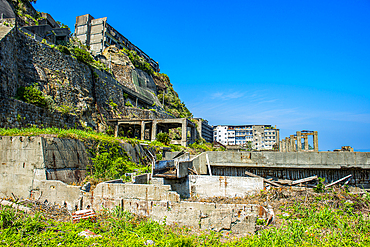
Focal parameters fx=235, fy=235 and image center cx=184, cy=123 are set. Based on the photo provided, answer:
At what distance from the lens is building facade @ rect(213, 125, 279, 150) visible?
84.7m

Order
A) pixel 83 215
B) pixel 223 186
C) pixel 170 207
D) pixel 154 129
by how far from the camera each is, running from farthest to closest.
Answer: pixel 154 129, pixel 223 186, pixel 170 207, pixel 83 215

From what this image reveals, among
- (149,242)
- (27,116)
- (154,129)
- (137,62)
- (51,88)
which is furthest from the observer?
(137,62)

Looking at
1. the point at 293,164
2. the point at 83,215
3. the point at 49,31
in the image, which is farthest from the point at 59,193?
the point at 49,31

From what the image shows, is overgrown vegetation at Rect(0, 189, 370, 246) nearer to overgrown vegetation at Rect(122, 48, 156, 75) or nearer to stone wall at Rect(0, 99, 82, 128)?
stone wall at Rect(0, 99, 82, 128)

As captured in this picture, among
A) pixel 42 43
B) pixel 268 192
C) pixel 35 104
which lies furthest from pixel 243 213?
pixel 42 43

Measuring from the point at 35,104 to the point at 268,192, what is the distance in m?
17.0

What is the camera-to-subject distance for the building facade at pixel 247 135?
84688mm

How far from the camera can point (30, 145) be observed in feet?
30.2

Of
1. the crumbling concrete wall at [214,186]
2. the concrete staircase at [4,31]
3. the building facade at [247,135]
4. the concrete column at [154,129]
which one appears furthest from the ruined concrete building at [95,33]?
the building facade at [247,135]

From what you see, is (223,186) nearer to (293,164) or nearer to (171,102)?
(293,164)

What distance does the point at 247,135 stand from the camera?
296 feet

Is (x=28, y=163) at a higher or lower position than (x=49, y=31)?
lower

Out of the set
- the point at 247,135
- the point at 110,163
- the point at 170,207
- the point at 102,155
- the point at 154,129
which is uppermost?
A: the point at 247,135

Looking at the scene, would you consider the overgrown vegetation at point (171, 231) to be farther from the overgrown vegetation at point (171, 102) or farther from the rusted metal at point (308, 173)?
the overgrown vegetation at point (171, 102)
